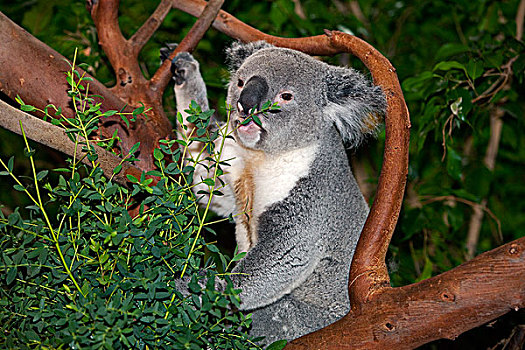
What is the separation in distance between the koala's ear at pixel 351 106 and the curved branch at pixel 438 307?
3.17ft

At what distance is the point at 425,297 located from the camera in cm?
166

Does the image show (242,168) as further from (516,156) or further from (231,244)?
(516,156)

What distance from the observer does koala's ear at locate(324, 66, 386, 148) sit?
8.16ft

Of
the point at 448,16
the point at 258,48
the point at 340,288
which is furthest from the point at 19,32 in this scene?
the point at 448,16

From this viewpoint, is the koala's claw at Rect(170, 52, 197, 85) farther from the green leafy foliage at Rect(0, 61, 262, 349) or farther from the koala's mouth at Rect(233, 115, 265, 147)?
the green leafy foliage at Rect(0, 61, 262, 349)

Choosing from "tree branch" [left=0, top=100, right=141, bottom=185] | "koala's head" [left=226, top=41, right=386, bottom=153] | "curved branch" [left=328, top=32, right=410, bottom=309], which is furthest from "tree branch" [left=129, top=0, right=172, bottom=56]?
"curved branch" [left=328, top=32, right=410, bottom=309]

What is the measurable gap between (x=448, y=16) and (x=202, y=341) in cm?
406

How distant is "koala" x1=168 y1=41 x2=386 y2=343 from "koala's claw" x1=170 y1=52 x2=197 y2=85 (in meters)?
0.02

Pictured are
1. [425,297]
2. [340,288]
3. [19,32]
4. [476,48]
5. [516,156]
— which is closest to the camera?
[425,297]

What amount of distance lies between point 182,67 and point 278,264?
1161 mm

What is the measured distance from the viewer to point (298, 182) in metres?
2.58

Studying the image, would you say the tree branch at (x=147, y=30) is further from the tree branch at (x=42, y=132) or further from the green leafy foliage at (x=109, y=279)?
the green leafy foliage at (x=109, y=279)

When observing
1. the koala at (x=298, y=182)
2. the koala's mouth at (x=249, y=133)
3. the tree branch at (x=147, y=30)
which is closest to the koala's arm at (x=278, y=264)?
the koala at (x=298, y=182)

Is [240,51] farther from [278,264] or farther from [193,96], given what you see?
[278,264]
